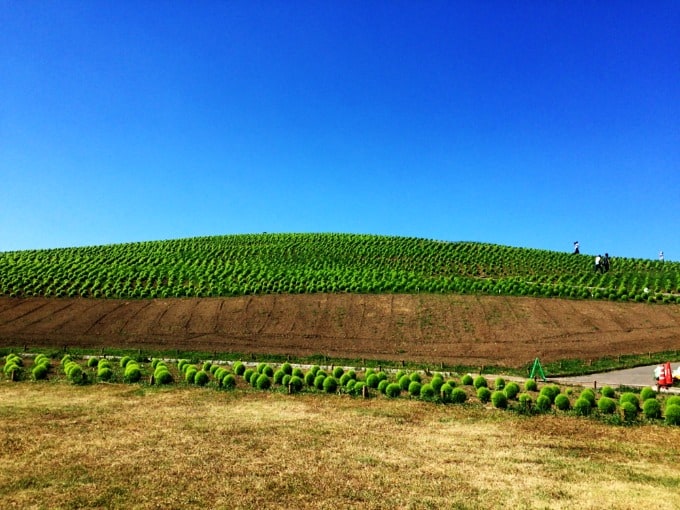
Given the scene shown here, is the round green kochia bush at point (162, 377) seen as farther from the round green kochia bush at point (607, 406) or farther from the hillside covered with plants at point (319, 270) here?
the hillside covered with plants at point (319, 270)

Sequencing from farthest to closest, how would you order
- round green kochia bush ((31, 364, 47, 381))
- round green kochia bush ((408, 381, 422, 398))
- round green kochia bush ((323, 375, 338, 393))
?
round green kochia bush ((31, 364, 47, 381)) → round green kochia bush ((323, 375, 338, 393)) → round green kochia bush ((408, 381, 422, 398))

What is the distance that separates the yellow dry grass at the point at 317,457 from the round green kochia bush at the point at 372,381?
3393 mm

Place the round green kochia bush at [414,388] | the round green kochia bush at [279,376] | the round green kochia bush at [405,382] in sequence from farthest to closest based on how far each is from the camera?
the round green kochia bush at [279,376]
the round green kochia bush at [405,382]
the round green kochia bush at [414,388]

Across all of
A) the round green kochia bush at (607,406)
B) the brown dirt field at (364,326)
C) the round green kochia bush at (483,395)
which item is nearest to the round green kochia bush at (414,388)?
the round green kochia bush at (483,395)

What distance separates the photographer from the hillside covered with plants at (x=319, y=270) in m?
49.8

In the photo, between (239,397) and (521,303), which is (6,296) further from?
(521,303)

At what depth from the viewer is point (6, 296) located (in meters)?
49.8

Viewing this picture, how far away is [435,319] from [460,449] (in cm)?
2721

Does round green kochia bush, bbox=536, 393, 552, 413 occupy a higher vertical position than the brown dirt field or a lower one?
lower

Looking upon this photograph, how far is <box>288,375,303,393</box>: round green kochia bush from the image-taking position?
21656 millimetres

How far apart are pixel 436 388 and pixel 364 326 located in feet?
59.7

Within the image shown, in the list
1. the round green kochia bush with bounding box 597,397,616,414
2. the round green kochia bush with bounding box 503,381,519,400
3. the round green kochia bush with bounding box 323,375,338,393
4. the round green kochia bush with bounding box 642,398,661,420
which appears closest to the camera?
the round green kochia bush with bounding box 642,398,661,420

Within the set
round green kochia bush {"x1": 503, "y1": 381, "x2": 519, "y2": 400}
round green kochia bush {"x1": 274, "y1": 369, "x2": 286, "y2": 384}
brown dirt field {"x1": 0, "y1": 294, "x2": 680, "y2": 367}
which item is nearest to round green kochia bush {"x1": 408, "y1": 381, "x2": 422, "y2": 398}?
round green kochia bush {"x1": 503, "y1": 381, "x2": 519, "y2": 400}

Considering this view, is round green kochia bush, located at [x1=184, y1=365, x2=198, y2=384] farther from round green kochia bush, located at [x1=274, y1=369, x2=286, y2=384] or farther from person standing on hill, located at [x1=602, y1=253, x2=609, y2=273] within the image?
person standing on hill, located at [x1=602, y1=253, x2=609, y2=273]
